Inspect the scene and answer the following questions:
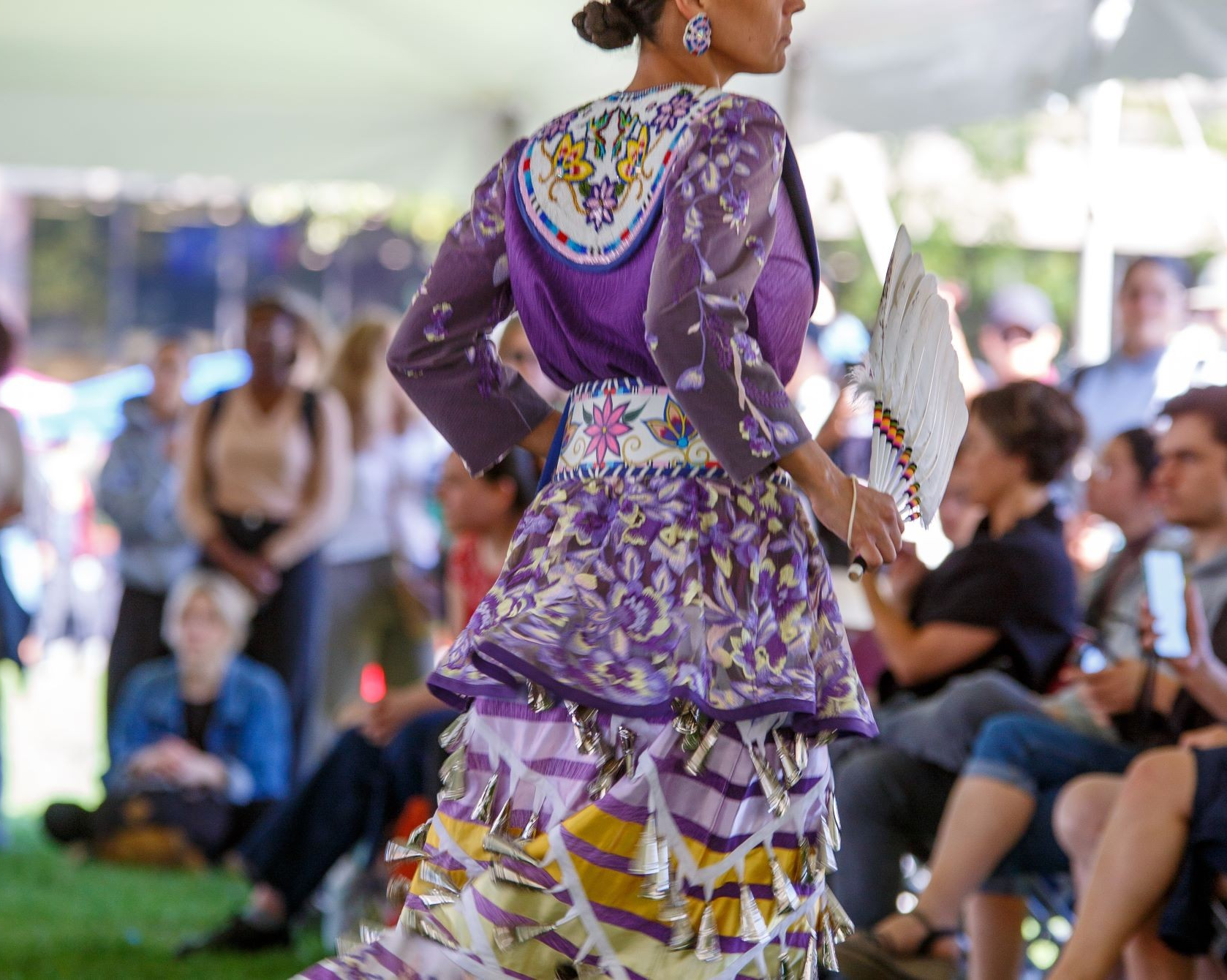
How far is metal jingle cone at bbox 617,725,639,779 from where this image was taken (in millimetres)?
1632

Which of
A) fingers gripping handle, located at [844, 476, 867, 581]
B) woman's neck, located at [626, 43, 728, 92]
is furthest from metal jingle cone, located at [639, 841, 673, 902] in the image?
woman's neck, located at [626, 43, 728, 92]

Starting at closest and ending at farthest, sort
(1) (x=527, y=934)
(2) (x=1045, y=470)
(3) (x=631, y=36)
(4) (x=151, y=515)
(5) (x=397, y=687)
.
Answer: (1) (x=527, y=934)
(3) (x=631, y=36)
(2) (x=1045, y=470)
(5) (x=397, y=687)
(4) (x=151, y=515)

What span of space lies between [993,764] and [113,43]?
383cm

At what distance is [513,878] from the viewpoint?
162 centimetres

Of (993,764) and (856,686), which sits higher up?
(856,686)

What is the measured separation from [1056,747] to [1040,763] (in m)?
0.04

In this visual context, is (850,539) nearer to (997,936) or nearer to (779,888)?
(779,888)

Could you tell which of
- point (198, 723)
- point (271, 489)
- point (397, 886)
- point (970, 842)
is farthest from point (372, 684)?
point (397, 886)

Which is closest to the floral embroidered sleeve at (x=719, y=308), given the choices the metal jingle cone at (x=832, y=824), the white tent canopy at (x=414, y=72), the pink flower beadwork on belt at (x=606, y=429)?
the pink flower beadwork on belt at (x=606, y=429)

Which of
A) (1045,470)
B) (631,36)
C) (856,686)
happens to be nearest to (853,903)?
(1045,470)

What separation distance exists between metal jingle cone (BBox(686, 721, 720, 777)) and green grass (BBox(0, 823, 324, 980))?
2.50m

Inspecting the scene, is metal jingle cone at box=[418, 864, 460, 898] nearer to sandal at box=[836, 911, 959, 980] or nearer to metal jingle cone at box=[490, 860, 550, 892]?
metal jingle cone at box=[490, 860, 550, 892]

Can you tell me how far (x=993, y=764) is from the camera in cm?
316

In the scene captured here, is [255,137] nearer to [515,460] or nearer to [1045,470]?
[515,460]
